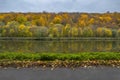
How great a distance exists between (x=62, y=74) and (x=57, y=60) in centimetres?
362

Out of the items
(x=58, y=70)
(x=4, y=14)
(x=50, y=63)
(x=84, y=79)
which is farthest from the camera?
(x=4, y=14)

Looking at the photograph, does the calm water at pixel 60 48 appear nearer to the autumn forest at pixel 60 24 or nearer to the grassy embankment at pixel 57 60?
the grassy embankment at pixel 57 60

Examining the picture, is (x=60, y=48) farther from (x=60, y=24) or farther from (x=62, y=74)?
(x=60, y=24)

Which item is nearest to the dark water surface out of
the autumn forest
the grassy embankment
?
the grassy embankment

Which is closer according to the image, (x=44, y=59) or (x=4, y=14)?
(x=44, y=59)

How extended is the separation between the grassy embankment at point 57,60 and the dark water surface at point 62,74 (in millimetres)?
873

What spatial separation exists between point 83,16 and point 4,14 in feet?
120

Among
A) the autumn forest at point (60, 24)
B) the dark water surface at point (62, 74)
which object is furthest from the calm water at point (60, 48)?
the autumn forest at point (60, 24)

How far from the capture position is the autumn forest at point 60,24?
418 ft

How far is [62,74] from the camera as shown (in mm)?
17625

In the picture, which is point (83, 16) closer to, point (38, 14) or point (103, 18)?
point (103, 18)

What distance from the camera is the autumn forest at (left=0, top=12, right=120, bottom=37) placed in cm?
12738

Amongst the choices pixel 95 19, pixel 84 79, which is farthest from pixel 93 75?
pixel 95 19

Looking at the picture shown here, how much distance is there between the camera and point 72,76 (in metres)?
17.2
